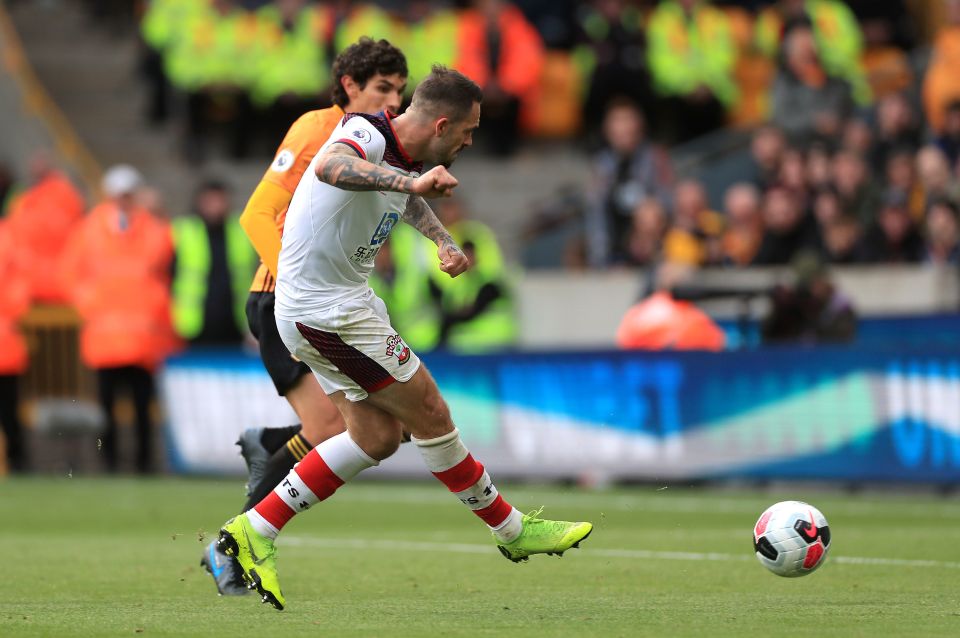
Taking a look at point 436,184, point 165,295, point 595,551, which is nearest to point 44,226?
point 165,295

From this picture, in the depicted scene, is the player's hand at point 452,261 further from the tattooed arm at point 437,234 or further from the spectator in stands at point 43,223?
the spectator in stands at point 43,223

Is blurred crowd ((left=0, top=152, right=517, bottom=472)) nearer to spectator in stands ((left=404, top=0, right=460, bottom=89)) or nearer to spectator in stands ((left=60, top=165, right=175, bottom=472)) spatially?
spectator in stands ((left=60, top=165, right=175, bottom=472))

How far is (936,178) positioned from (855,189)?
3.15ft

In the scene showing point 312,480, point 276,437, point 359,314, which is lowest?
point 276,437

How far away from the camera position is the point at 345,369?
762 cm

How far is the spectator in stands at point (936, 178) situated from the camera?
1580 centimetres

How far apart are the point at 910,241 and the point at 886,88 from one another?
4462 millimetres

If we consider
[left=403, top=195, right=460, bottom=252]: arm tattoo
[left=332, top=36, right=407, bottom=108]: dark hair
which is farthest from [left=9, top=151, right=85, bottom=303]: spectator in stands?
[left=403, top=195, right=460, bottom=252]: arm tattoo

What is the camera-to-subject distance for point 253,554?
25.2ft

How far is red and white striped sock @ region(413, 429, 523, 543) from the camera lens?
307 inches

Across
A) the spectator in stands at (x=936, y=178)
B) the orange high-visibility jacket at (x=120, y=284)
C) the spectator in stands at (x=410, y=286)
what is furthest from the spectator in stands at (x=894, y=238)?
the orange high-visibility jacket at (x=120, y=284)


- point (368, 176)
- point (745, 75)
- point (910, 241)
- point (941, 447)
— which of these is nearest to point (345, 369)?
point (368, 176)

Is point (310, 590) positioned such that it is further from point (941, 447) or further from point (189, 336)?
point (189, 336)

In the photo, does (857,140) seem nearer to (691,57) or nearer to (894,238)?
(894,238)
